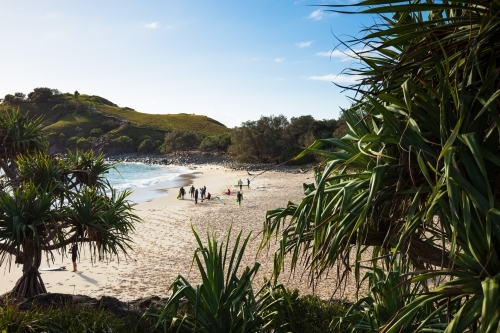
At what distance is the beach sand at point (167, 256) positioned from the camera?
11898mm

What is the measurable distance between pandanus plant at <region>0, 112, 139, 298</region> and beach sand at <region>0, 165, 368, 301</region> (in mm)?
796

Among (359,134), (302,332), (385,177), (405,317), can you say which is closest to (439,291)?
A: (405,317)

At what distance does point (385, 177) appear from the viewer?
296 cm

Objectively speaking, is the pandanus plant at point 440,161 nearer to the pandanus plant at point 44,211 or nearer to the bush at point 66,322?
the bush at point 66,322

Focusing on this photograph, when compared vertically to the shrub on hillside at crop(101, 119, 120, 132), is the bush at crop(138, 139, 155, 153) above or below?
below

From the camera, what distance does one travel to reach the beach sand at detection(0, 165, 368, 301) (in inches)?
468

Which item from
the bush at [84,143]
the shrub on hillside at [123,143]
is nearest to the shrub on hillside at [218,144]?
the shrub on hillside at [123,143]

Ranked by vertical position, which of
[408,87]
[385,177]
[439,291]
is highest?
[408,87]

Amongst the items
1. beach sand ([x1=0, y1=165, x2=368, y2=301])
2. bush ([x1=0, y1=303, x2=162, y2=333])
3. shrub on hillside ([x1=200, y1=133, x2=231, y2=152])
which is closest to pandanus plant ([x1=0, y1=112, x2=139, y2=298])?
beach sand ([x1=0, y1=165, x2=368, y2=301])

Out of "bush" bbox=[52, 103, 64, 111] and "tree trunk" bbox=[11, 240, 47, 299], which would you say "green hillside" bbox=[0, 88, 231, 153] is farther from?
"tree trunk" bbox=[11, 240, 47, 299]

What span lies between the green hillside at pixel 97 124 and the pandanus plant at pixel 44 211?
90101 mm

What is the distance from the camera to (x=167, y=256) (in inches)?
628

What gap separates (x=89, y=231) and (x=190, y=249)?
934cm

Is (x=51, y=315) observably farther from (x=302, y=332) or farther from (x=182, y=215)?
(x=182, y=215)
